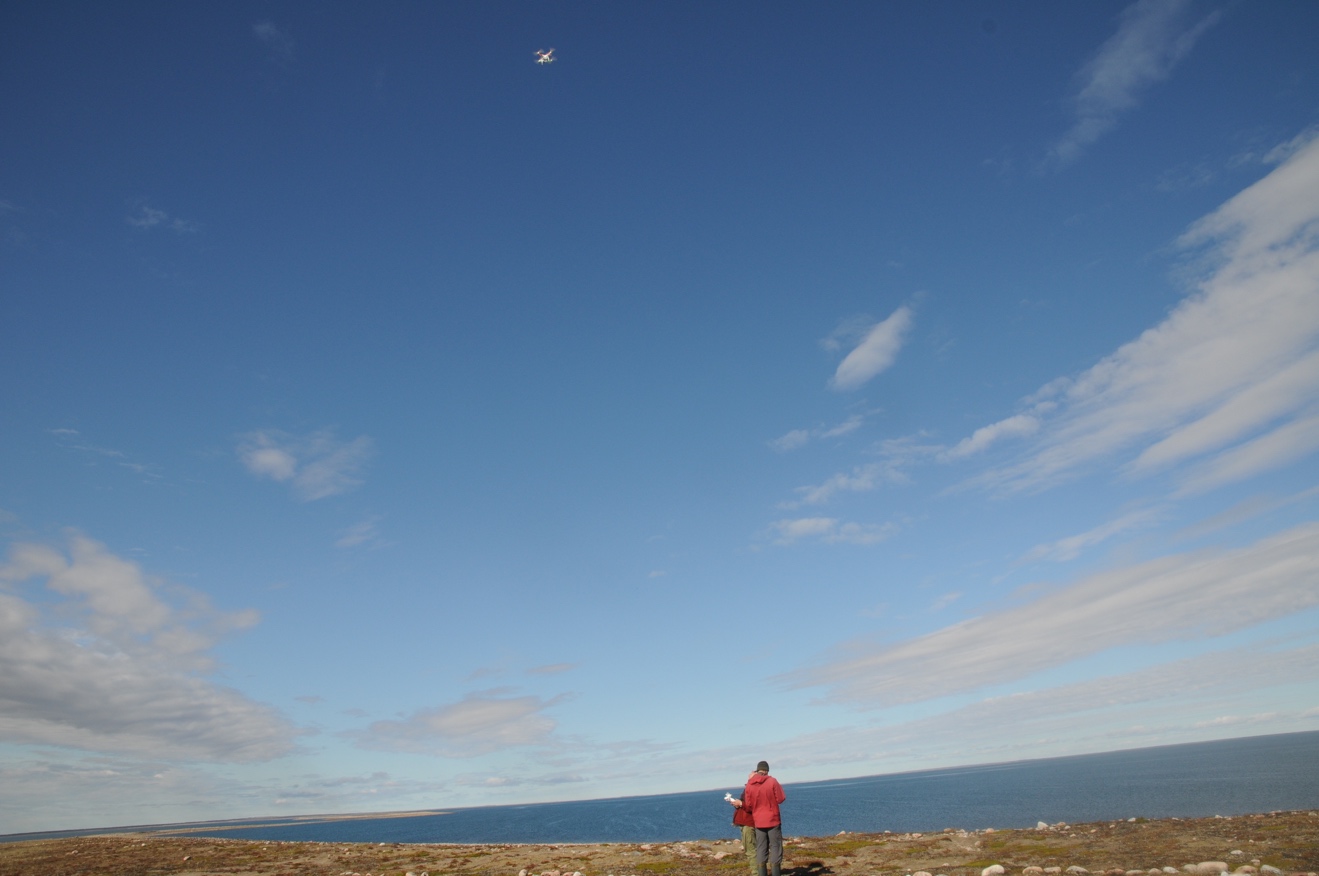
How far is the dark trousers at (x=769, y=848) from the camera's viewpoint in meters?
20.8

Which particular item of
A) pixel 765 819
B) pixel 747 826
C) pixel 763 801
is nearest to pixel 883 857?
pixel 747 826

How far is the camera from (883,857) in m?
30.4

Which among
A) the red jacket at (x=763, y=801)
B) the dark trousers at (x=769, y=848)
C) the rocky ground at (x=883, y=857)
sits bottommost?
the rocky ground at (x=883, y=857)

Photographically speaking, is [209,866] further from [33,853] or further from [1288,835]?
[1288,835]

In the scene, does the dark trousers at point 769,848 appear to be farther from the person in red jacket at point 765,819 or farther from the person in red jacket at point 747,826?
the person in red jacket at point 747,826

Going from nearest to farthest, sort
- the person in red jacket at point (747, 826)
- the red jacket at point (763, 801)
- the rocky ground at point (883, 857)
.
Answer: the red jacket at point (763, 801) → the person in red jacket at point (747, 826) → the rocky ground at point (883, 857)

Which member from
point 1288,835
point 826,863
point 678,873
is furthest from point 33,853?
point 1288,835

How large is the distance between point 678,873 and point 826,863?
21.4ft

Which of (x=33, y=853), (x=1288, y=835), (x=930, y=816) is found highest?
(x=1288, y=835)

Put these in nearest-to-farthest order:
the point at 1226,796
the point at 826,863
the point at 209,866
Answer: the point at 826,863 → the point at 209,866 → the point at 1226,796

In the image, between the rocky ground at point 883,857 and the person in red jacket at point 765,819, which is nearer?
the person in red jacket at point 765,819

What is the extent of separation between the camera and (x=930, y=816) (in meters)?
105

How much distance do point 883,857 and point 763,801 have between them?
555 inches

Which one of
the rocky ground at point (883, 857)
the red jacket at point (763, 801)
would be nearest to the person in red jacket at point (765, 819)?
the red jacket at point (763, 801)
